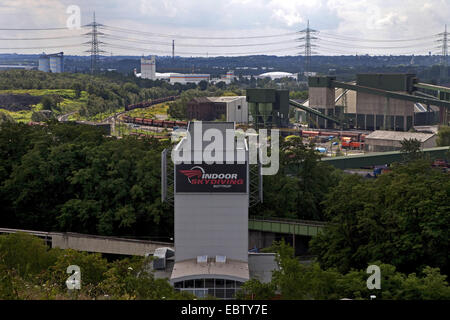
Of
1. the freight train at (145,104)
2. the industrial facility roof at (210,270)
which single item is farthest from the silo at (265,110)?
the industrial facility roof at (210,270)

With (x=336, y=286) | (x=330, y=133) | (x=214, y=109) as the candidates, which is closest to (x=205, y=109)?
(x=214, y=109)

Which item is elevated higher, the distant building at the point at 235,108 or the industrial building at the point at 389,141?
the distant building at the point at 235,108

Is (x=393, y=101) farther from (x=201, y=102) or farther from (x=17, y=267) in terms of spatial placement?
(x=17, y=267)

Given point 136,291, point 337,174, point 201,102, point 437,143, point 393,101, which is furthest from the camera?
point 201,102

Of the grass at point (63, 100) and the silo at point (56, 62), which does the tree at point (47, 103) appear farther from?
the silo at point (56, 62)

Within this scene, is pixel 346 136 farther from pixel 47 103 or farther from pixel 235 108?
pixel 47 103
